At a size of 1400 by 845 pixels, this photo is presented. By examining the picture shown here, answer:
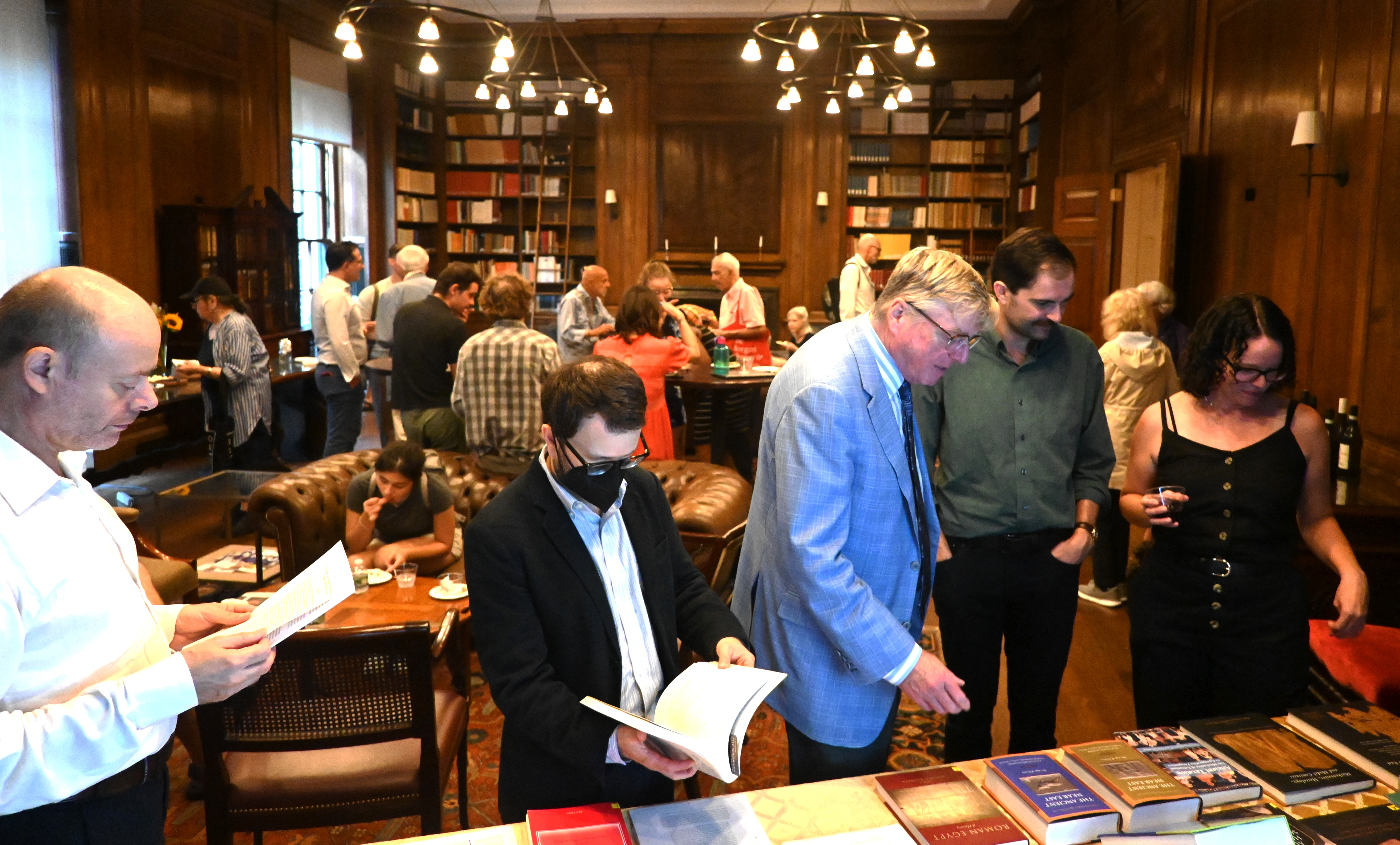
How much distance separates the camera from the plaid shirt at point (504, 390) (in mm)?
4574

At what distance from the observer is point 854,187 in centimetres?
1114

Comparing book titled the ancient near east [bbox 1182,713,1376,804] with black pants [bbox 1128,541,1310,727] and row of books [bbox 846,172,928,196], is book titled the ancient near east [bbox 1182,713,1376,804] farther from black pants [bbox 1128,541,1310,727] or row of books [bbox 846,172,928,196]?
row of books [bbox 846,172,928,196]

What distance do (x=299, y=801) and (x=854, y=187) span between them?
984 centimetres

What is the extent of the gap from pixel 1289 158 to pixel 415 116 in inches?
345

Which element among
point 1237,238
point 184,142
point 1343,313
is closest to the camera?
point 1343,313


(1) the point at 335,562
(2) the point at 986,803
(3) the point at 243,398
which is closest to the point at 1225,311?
(2) the point at 986,803

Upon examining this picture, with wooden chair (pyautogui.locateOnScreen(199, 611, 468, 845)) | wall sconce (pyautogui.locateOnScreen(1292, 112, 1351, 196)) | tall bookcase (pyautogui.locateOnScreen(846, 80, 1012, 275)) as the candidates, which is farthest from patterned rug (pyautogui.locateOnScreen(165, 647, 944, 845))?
tall bookcase (pyautogui.locateOnScreen(846, 80, 1012, 275))

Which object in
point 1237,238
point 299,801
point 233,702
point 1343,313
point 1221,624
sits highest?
point 1237,238

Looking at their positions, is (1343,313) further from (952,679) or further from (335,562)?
(335,562)

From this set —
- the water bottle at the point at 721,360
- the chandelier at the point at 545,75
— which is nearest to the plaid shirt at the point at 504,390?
the chandelier at the point at 545,75

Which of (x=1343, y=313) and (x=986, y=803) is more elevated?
(x=1343, y=313)

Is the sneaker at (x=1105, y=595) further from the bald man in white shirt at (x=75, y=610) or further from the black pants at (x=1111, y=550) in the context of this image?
the bald man in white shirt at (x=75, y=610)

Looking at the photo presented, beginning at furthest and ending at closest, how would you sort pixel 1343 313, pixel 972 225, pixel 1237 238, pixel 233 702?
pixel 972 225 < pixel 1237 238 < pixel 1343 313 < pixel 233 702

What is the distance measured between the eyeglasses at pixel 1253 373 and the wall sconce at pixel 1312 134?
2632 millimetres
